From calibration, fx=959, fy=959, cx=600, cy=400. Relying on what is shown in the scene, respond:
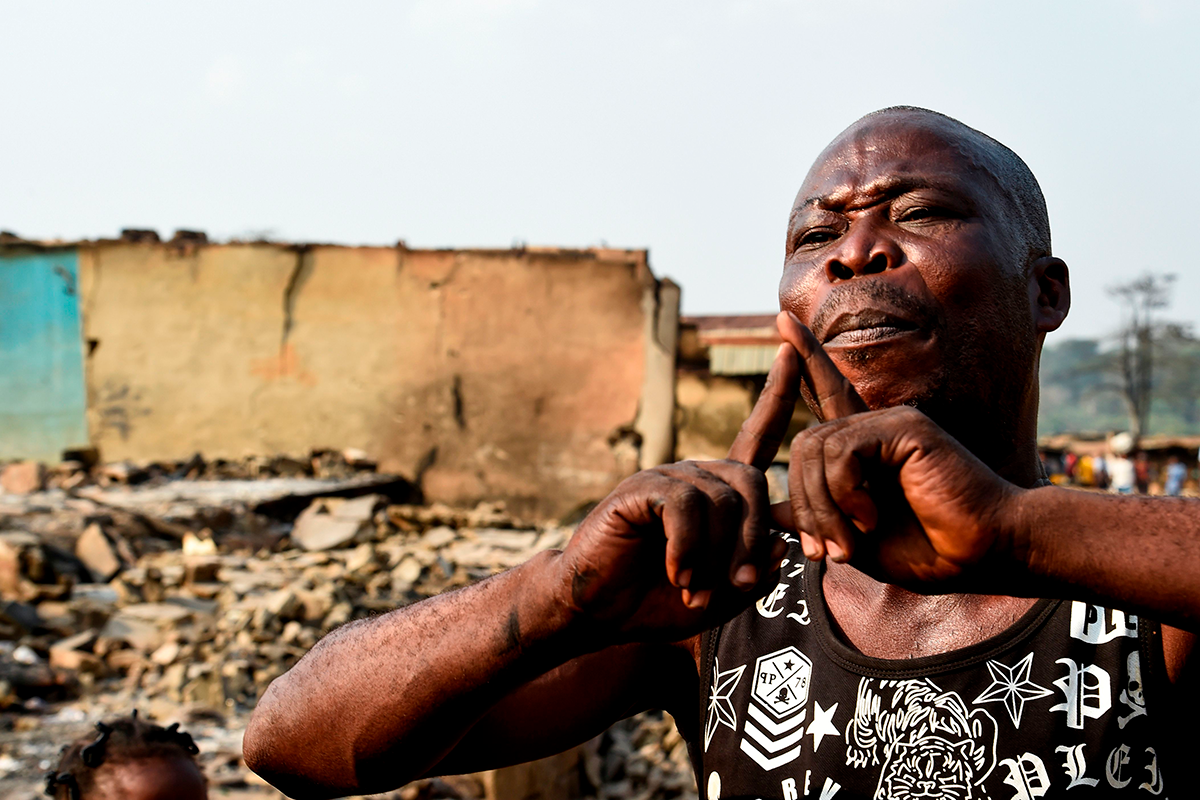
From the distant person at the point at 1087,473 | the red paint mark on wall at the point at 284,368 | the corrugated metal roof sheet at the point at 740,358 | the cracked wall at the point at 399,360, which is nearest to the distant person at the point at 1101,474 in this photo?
the distant person at the point at 1087,473

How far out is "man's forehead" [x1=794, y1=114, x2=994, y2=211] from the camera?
1558 mm

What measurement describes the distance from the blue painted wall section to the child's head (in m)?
10.8

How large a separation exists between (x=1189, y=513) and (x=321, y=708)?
1.17 metres

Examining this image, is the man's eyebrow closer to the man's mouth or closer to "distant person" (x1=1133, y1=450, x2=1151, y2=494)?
the man's mouth

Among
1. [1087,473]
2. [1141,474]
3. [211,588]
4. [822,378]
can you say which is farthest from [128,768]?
[1141,474]

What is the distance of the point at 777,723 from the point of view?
4.56 feet

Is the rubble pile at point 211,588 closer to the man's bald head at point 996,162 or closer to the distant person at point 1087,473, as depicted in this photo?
the man's bald head at point 996,162

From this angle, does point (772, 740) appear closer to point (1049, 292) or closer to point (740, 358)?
point (1049, 292)

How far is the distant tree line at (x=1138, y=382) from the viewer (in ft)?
116

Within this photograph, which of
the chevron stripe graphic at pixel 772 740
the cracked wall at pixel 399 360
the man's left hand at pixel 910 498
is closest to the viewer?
the man's left hand at pixel 910 498

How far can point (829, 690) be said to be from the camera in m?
1.38

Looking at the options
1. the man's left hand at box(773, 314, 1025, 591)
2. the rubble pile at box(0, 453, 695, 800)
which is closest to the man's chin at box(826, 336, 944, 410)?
the man's left hand at box(773, 314, 1025, 591)

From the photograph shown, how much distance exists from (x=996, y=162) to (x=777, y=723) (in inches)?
39.9

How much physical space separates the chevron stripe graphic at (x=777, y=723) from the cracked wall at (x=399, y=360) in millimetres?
9528
